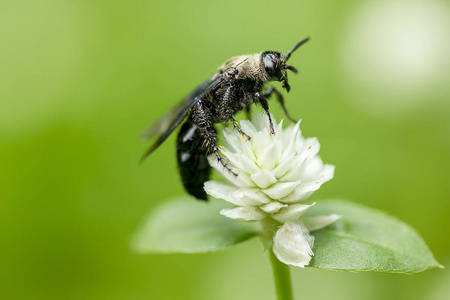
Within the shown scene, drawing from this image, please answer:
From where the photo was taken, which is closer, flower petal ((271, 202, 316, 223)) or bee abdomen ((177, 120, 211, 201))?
flower petal ((271, 202, 316, 223))

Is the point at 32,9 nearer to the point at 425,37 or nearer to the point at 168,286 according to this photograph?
the point at 168,286

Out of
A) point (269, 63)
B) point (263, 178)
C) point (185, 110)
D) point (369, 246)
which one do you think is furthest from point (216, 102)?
point (369, 246)

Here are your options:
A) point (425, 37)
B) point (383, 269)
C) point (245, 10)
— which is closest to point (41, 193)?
point (245, 10)

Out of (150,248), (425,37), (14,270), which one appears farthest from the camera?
(425,37)

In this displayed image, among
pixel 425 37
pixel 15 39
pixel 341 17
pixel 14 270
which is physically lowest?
→ pixel 14 270

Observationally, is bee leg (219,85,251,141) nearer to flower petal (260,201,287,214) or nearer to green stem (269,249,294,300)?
flower petal (260,201,287,214)

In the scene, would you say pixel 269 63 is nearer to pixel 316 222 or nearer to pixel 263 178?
pixel 263 178

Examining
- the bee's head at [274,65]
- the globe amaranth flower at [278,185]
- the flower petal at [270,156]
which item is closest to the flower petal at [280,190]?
the globe amaranth flower at [278,185]

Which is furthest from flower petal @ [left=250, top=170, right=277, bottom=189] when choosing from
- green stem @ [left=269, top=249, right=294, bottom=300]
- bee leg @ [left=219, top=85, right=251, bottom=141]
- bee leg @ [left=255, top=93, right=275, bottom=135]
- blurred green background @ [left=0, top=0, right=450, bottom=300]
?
blurred green background @ [left=0, top=0, right=450, bottom=300]
